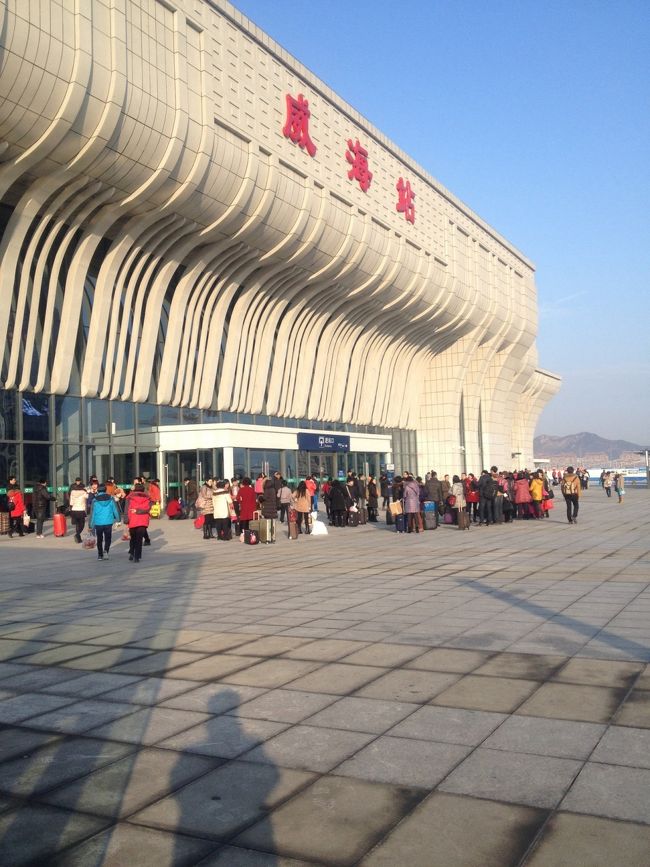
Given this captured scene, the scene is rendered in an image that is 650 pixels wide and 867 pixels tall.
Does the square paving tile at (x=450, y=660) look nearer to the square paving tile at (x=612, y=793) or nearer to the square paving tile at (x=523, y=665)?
the square paving tile at (x=523, y=665)

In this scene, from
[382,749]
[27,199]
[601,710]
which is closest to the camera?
[382,749]

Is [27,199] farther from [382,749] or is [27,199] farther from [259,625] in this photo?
[382,749]

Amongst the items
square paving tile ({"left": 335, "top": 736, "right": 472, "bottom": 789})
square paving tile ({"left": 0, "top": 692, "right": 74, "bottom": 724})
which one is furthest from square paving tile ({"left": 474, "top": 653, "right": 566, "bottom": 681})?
square paving tile ({"left": 0, "top": 692, "right": 74, "bottom": 724})

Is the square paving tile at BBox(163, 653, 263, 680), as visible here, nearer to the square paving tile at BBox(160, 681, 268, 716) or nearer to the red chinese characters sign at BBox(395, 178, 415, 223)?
the square paving tile at BBox(160, 681, 268, 716)

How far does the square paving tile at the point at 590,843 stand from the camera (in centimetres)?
329

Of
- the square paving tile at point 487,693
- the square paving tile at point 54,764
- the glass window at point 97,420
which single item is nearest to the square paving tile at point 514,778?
the square paving tile at point 487,693

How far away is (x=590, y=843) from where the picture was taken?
3441mm

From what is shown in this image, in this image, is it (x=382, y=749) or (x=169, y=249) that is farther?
(x=169, y=249)

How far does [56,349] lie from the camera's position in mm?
27797

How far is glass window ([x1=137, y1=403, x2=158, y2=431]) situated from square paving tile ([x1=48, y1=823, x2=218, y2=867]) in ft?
95.5

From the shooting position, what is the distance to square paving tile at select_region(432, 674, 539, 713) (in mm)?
5423

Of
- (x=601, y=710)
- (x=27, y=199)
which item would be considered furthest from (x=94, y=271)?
(x=601, y=710)

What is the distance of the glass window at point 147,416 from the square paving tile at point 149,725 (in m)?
27.2

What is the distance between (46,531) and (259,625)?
18588 millimetres
